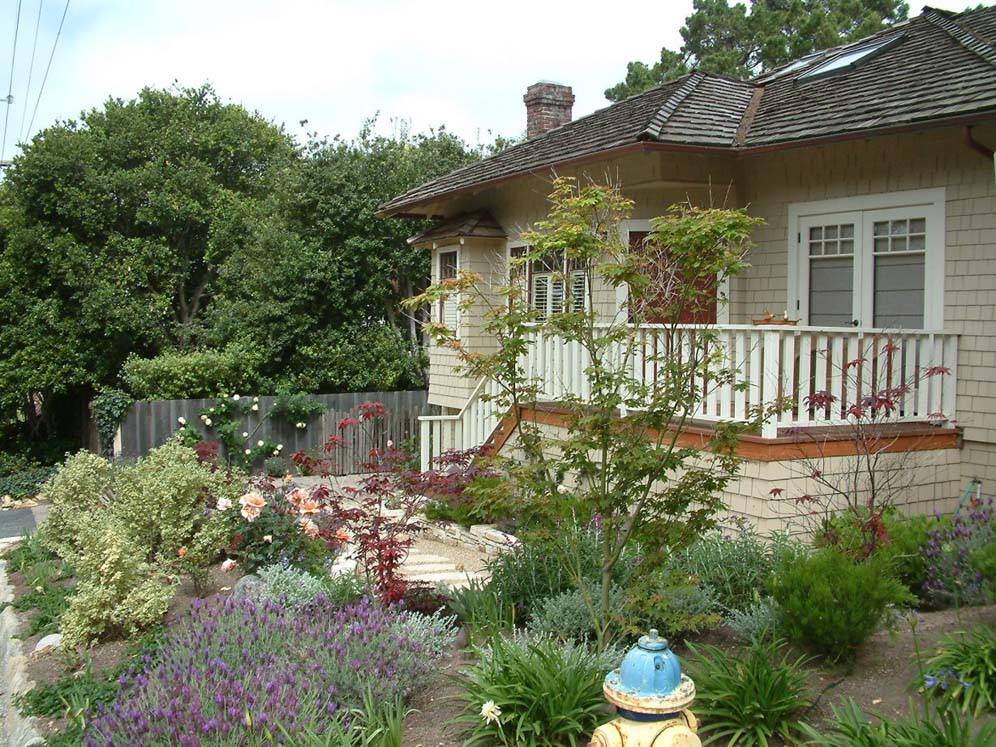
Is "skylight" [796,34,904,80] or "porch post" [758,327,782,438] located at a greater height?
"skylight" [796,34,904,80]

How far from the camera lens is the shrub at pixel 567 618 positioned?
17.2ft

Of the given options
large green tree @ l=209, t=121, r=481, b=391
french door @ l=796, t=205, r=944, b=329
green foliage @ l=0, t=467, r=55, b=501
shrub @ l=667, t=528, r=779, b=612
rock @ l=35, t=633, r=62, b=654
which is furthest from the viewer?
green foliage @ l=0, t=467, r=55, b=501

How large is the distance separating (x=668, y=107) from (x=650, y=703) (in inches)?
340

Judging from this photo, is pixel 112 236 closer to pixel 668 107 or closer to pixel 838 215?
pixel 668 107

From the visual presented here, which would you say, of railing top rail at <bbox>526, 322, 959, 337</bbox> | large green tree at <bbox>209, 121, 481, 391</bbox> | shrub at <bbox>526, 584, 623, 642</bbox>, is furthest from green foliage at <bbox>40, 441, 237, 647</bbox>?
large green tree at <bbox>209, 121, 481, 391</bbox>

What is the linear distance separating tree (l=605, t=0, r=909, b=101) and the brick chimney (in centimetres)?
1297

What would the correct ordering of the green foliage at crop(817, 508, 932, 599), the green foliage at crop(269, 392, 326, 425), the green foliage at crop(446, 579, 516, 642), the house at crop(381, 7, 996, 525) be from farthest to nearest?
the green foliage at crop(269, 392, 326, 425)
the house at crop(381, 7, 996, 525)
the green foliage at crop(817, 508, 932, 599)
the green foliage at crop(446, 579, 516, 642)

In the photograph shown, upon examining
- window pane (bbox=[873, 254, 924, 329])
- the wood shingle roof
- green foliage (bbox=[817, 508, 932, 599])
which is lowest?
green foliage (bbox=[817, 508, 932, 599])

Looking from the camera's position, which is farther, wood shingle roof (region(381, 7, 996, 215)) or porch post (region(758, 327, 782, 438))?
wood shingle roof (region(381, 7, 996, 215))

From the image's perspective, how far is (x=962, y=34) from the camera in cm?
996

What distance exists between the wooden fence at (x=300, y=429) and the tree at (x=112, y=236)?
5456 mm

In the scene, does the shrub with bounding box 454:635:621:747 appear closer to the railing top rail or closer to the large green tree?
the railing top rail

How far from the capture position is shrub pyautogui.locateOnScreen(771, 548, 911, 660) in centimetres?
460

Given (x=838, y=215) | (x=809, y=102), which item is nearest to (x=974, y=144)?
(x=838, y=215)
